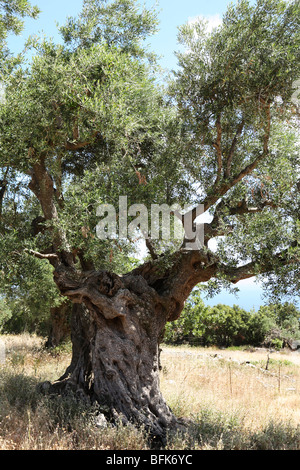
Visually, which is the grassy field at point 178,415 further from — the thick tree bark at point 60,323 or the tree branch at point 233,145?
the tree branch at point 233,145

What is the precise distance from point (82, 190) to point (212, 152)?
13.1 feet

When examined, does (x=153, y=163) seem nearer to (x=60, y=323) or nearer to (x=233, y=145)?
(x=233, y=145)

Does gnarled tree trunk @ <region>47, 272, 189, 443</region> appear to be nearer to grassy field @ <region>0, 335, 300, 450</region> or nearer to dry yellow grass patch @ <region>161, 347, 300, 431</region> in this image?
grassy field @ <region>0, 335, 300, 450</region>

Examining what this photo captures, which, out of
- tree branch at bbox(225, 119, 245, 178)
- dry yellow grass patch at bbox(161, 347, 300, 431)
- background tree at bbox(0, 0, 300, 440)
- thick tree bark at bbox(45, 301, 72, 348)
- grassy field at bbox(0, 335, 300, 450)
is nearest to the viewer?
grassy field at bbox(0, 335, 300, 450)

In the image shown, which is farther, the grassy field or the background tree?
the background tree

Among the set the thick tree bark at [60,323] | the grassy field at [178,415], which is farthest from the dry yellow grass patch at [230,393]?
the thick tree bark at [60,323]

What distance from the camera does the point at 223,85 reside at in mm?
8547

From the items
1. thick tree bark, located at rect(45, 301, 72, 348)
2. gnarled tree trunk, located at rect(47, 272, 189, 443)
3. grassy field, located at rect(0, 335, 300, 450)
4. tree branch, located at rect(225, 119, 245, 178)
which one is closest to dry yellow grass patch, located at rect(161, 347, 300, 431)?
grassy field, located at rect(0, 335, 300, 450)

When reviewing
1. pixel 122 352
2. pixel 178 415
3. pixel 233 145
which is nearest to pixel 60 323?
pixel 178 415

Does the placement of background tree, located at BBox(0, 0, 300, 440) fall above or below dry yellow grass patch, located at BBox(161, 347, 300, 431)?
above

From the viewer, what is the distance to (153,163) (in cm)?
1041

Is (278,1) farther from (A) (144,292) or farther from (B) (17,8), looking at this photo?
(A) (144,292)

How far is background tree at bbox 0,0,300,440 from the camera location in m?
8.12
